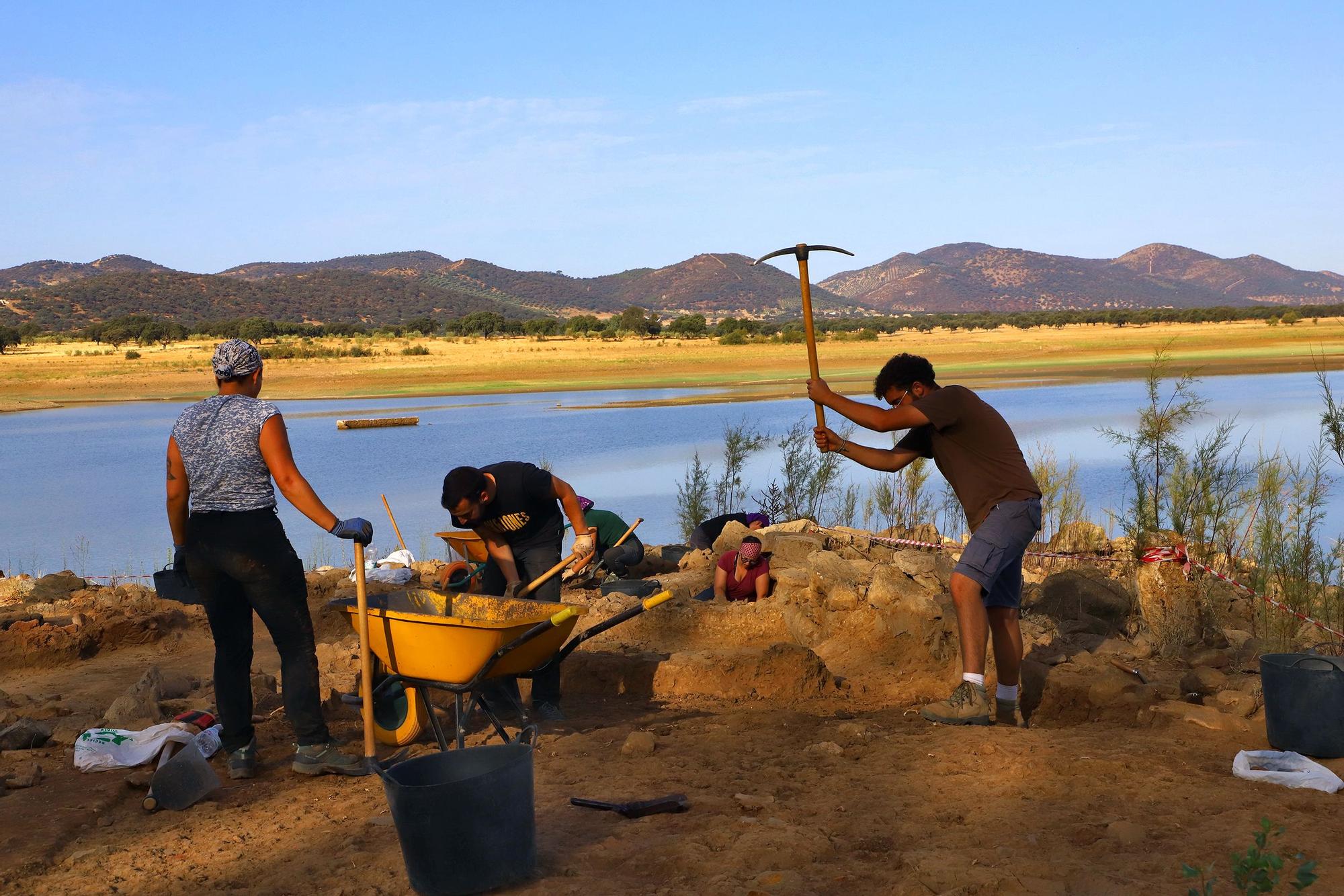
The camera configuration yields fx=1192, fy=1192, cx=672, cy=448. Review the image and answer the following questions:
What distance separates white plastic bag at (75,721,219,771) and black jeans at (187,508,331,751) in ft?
0.94

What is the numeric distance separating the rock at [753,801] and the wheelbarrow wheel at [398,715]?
147 centimetres

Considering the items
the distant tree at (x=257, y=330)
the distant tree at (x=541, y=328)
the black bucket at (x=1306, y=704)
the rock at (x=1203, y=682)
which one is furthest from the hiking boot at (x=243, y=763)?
Answer: the distant tree at (x=541, y=328)

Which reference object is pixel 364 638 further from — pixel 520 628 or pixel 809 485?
pixel 809 485

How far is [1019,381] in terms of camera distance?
30.7 m

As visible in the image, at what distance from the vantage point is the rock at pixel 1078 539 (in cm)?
1041

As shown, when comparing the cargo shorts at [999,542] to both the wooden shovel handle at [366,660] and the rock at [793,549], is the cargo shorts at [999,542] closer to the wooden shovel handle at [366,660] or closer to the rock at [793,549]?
the wooden shovel handle at [366,660]

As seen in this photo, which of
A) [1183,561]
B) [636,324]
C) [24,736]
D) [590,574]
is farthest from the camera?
[636,324]

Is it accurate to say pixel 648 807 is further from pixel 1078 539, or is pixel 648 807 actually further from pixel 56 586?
pixel 56 586

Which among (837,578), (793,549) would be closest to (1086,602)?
(837,578)

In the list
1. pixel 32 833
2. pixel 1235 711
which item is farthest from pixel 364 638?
pixel 1235 711

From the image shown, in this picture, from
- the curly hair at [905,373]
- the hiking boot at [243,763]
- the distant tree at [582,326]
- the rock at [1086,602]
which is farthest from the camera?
the distant tree at [582,326]

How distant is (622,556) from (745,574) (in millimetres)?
1809

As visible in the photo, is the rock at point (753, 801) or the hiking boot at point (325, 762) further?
the hiking boot at point (325, 762)

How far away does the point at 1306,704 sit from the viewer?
4543 mm
